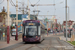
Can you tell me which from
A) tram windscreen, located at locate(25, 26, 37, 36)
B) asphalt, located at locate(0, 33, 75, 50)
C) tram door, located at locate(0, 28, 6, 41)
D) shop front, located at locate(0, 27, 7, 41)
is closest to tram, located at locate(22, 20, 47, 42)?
tram windscreen, located at locate(25, 26, 37, 36)

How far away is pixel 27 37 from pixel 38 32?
5.32ft

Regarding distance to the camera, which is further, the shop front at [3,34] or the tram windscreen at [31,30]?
the shop front at [3,34]

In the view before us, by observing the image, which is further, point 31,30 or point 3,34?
point 3,34

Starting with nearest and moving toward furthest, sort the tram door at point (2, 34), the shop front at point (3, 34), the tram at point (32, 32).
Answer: the tram at point (32, 32) → the shop front at point (3, 34) → the tram door at point (2, 34)

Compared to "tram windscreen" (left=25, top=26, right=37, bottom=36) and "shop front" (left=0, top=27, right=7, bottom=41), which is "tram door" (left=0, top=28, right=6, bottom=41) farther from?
"tram windscreen" (left=25, top=26, right=37, bottom=36)

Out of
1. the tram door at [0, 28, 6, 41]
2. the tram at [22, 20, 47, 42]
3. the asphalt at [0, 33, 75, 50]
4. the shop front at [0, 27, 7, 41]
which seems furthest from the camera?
the tram door at [0, 28, 6, 41]

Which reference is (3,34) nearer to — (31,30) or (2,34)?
(2,34)

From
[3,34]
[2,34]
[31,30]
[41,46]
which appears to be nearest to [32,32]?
[31,30]

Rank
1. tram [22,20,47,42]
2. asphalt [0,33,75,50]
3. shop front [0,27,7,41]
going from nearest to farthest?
asphalt [0,33,75,50], tram [22,20,47,42], shop front [0,27,7,41]

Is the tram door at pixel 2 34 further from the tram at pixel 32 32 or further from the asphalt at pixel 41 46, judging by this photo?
the tram at pixel 32 32

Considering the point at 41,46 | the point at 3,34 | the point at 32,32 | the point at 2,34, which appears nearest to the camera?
the point at 41,46

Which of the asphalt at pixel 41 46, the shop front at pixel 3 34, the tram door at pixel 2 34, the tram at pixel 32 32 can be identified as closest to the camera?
the asphalt at pixel 41 46

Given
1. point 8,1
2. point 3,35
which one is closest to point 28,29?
A: point 8,1

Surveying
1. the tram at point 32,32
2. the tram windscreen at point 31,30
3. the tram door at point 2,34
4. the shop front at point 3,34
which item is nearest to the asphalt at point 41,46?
the tram at point 32,32
